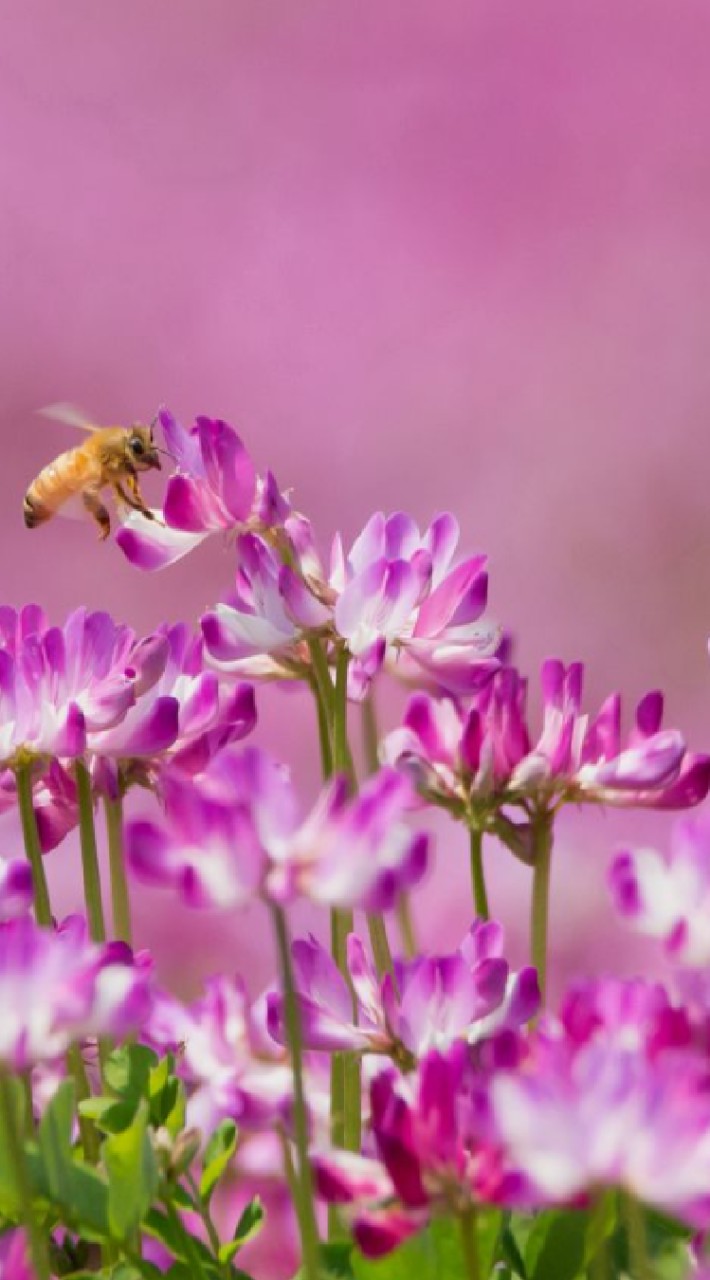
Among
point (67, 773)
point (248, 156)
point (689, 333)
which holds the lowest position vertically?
point (67, 773)

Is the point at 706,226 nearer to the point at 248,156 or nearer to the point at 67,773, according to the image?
the point at 248,156

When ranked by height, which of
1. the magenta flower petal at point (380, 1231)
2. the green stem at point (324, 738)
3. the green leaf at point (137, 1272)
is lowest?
the green leaf at point (137, 1272)

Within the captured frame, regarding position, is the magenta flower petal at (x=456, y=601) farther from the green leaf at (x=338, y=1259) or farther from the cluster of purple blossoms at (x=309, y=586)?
the green leaf at (x=338, y=1259)

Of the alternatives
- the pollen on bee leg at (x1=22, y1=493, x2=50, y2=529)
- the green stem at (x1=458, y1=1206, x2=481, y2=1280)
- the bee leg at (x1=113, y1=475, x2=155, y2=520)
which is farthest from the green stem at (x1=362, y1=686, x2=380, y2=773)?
the pollen on bee leg at (x1=22, y1=493, x2=50, y2=529)

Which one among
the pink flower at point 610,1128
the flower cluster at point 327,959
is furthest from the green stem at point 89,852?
the pink flower at point 610,1128

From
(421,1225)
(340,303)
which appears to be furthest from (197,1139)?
(340,303)

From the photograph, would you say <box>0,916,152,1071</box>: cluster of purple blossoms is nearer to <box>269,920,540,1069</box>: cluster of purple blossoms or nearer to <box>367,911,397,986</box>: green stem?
<box>269,920,540,1069</box>: cluster of purple blossoms
